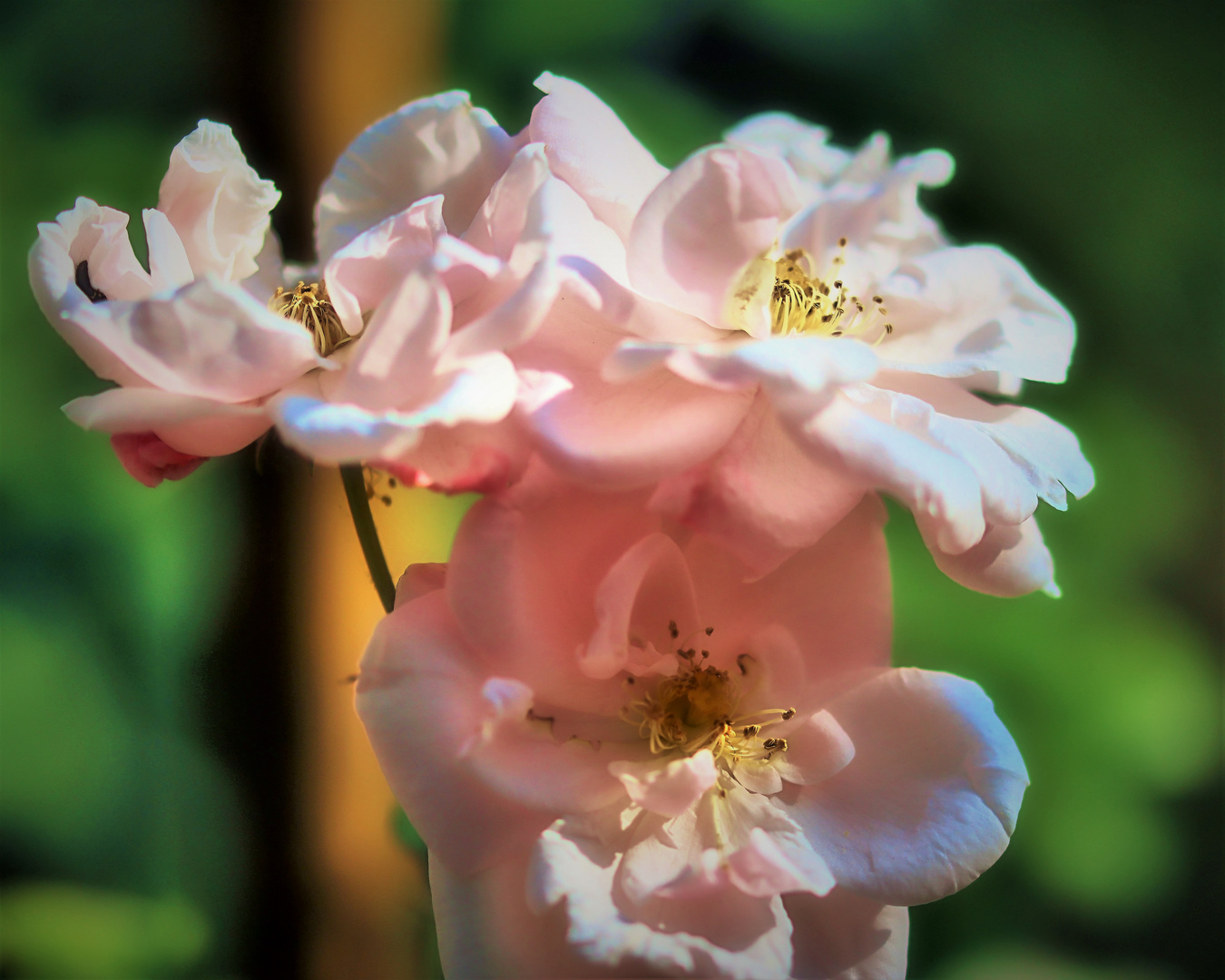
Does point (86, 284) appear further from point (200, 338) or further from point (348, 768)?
point (348, 768)

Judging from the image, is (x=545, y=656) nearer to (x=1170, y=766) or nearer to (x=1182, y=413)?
(x=1170, y=766)

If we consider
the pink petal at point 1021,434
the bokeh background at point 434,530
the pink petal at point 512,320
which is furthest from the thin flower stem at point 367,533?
the pink petal at point 1021,434

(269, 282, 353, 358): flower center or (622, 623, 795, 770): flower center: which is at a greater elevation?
(269, 282, 353, 358): flower center

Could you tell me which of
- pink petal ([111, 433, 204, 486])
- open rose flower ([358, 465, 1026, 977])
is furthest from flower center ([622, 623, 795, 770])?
pink petal ([111, 433, 204, 486])

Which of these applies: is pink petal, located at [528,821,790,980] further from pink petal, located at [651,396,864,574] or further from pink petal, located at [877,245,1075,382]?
pink petal, located at [877,245,1075,382]

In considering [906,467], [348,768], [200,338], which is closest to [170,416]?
[200,338]

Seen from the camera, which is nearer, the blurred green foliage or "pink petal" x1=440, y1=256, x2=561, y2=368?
"pink petal" x1=440, y1=256, x2=561, y2=368
